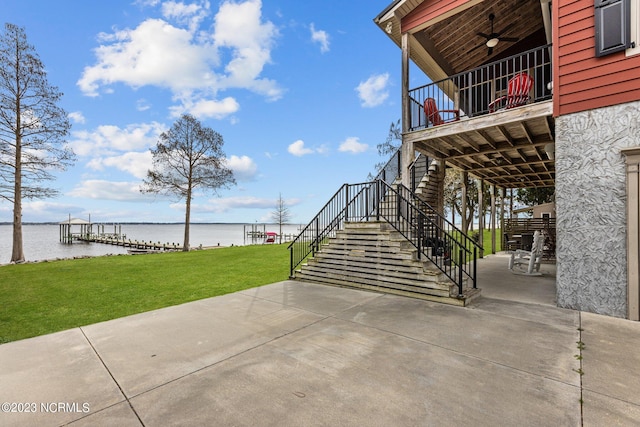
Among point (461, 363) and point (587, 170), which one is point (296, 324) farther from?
point (587, 170)

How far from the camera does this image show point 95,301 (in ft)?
18.6

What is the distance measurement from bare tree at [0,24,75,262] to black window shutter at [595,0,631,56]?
19602 mm

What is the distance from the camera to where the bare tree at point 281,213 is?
40.8 metres

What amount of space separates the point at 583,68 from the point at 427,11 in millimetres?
3546

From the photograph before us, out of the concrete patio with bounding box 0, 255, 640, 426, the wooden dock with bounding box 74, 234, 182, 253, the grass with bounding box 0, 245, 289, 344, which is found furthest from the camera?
the wooden dock with bounding box 74, 234, 182, 253

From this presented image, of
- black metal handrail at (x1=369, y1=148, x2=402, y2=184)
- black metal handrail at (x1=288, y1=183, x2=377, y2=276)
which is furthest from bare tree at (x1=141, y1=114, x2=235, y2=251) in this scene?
black metal handrail at (x1=369, y1=148, x2=402, y2=184)

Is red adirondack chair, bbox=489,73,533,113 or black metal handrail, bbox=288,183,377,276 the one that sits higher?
red adirondack chair, bbox=489,73,533,113

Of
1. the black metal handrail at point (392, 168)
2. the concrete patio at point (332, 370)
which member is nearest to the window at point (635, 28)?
the concrete patio at point (332, 370)

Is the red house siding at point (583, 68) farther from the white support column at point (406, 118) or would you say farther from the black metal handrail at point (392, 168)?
the black metal handrail at point (392, 168)

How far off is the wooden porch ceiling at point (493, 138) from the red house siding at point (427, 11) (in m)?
2.58

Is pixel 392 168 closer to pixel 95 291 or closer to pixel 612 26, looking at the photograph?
pixel 612 26

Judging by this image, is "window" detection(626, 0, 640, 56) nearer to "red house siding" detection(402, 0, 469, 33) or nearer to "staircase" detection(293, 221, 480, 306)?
"red house siding" detection(402, 0, 469, 33)

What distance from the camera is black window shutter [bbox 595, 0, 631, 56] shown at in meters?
4.12

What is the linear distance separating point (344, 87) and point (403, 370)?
833 inches
